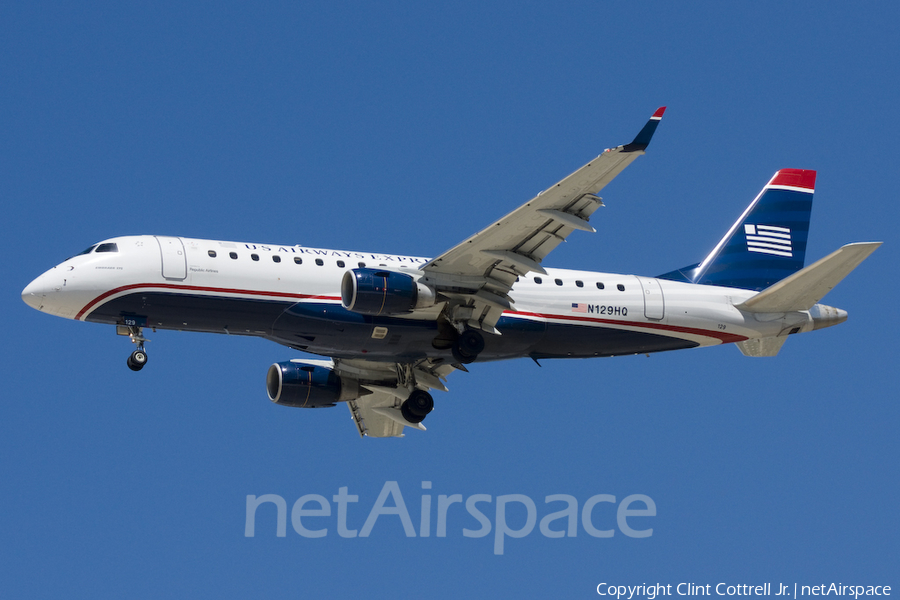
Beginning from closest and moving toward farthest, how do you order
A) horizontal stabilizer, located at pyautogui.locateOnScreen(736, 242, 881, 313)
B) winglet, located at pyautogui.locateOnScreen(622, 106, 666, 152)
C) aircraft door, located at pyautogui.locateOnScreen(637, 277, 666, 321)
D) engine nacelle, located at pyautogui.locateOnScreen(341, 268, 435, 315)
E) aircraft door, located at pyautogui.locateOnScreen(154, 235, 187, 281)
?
winglet, located at pyautogui.locateOnScreen(622, 106, 666, 152) < engine nacelle, located at pyautogui.locateOnScreen(341, 268, 435, 315) < aircraft door, located at pyautogui.locateOnScreen(154, 235, 187, 281) < horizontal stabilizer, located at pyautogui.locateOnScreen(736, 242, 881, 313) < aircraft door, located at pyautogui.locateOnScreen(637, 277, 666, 321)

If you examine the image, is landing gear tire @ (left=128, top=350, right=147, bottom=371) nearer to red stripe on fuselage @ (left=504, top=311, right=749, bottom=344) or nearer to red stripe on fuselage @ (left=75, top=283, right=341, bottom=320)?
red stripe on fuselage @ (left=75, top=283, right=341, bottom=320)

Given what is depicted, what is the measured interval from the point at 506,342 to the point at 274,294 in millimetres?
7364

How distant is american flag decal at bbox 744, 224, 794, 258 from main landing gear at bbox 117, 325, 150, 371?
68.1 feet

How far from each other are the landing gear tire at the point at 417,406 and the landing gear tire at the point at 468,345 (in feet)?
11.6

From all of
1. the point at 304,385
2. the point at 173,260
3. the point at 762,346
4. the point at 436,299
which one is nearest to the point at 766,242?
the point at 762,346

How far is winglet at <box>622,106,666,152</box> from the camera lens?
3048 centimetres

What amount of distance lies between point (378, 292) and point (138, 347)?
728 cm

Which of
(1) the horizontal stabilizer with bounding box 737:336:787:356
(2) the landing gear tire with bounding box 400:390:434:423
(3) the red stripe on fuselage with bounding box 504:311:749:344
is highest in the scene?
(1) the horizontal stabilizer with bounding box 737:336:787:356

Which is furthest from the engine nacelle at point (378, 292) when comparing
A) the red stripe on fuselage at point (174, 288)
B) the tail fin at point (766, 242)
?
the tail fin at point (766, 242)

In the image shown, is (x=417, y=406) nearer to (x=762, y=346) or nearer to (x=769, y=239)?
(x=762, y=346)

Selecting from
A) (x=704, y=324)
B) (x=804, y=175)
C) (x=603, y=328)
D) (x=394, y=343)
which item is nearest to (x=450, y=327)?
(x=394, y=343)

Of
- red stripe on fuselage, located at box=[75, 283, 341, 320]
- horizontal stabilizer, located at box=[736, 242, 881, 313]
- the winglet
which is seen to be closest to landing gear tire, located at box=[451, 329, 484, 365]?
red stripe on fuselage, located at box=[75, 283, 341, 320]

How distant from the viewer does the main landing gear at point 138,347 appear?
35969 mm

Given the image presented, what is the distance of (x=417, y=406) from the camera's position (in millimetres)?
40375
